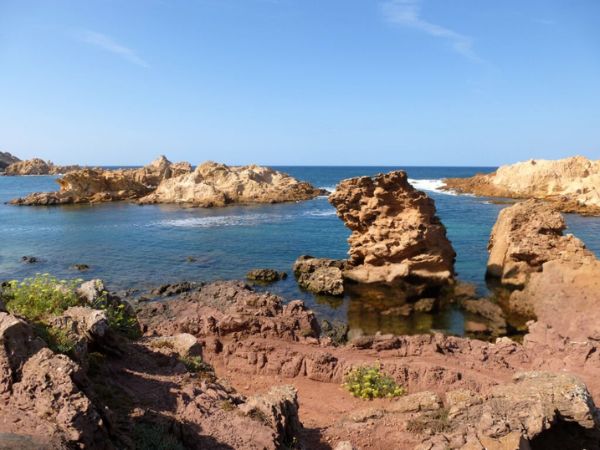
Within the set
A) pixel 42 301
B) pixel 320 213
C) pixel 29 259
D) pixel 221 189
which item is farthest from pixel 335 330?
pixel 221 189

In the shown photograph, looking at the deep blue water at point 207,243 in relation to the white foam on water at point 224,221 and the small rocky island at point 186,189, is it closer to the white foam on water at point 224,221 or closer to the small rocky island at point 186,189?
the white foam on water at point 224,221

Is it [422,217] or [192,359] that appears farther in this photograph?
[422,217]

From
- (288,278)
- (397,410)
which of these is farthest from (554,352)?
(288,278)

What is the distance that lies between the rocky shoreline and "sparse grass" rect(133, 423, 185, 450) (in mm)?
35

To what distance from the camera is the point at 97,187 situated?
281ft

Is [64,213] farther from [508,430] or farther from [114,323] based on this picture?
[508,430]

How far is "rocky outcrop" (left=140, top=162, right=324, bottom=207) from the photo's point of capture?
81625mm

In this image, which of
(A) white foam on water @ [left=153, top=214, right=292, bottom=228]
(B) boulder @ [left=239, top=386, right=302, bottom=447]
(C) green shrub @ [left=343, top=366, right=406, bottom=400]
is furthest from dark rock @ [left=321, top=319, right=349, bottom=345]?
(A) white foam on water @ [left=153, top=214, right=292, bottom=228]

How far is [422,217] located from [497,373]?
60.1 ft

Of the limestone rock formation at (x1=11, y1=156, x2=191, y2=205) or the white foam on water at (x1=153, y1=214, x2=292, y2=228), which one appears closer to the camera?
the white foam on water at (x1=153, y1=214, x2=292, y2=228)

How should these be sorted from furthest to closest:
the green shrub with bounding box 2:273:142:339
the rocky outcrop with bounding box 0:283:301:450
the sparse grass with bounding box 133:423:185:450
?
the green shrub with bounding box 2:273:142:339
the sparse grass with bounding box 133:423:185:450
the rocky outcrop with bounding box 0:283:301:450

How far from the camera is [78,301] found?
1206 centimetres

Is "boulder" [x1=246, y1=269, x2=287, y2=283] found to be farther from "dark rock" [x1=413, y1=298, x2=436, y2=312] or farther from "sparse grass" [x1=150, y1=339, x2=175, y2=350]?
"sparse grass" [x1=150, y1=339, x2=175, y2=350]

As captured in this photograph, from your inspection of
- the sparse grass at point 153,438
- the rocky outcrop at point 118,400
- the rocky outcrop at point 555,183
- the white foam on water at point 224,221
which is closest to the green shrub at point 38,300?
the rocky outcrop at point 118,400
